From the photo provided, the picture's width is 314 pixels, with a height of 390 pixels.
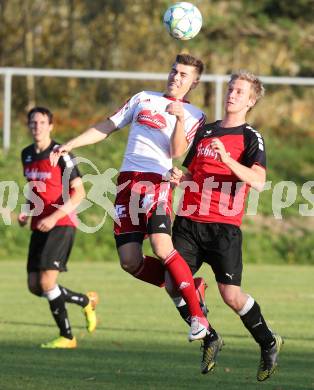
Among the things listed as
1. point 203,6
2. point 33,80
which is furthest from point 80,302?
point 203,6

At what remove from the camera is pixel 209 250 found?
8234 mm

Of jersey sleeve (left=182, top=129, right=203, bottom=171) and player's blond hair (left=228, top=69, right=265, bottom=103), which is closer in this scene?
player's blond hair (left=228, top=69, right=265, bottom=103)

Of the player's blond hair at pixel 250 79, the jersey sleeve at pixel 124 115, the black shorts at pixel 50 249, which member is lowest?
the black shorts at pixel 50 249

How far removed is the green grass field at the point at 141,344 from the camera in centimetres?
848

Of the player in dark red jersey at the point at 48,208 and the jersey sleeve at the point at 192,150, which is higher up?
the jersey sleeve at the point at 192,150

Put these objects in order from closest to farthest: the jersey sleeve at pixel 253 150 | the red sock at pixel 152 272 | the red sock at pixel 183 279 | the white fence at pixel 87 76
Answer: the jersey sleeve at pixel 253 150
the red sock at pixel 183 279
the red sock at pixel 152 272
the white fence at pixel 87 76

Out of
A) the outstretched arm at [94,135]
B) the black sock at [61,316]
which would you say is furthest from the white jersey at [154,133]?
the black sock at [61,316]

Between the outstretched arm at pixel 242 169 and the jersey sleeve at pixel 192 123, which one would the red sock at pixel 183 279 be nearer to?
the outstretched arm at pixel 242 169

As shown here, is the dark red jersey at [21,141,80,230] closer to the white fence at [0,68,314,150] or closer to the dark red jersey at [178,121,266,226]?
the dark red jersey at [178,121,266,226]

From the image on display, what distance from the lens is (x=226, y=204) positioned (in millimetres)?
8188

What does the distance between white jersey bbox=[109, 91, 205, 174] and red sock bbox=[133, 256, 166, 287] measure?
690 mm

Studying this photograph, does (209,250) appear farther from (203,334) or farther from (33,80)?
(33,80)

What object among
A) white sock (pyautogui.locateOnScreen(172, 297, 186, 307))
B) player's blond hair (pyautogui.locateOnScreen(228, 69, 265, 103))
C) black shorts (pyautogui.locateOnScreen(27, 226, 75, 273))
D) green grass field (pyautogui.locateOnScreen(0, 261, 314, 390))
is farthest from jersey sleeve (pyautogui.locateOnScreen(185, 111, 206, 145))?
black shorts (pyautogui.locateOnScreen(27, 226, 75, 273))

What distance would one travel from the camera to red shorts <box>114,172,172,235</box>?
28.1 ft
